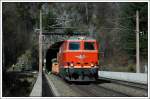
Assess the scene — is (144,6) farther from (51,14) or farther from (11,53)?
(11,53)

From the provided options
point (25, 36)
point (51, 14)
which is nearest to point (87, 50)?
point (25, 36)

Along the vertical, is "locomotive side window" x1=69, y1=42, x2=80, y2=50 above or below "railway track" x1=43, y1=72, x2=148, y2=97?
above

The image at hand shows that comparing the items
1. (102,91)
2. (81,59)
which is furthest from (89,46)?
(102,91)

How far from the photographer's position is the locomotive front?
103 feet

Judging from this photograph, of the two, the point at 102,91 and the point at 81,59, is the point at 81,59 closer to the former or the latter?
the point at 81,59

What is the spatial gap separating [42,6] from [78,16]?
1243cm

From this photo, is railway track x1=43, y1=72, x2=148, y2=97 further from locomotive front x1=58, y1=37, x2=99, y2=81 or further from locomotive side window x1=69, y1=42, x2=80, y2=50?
locomotive side window x1=69, y1=42, x2=80, y2=50

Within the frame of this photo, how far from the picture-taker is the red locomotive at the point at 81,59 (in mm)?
31516

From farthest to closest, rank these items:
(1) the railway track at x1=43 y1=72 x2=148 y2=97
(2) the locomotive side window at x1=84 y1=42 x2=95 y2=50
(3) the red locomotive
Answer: (2) the locomotive side window at x1=84 y1=42 x2=95 y2=50, (3) the red locomotive, (1) the railway track at x1=43 y1=72 x2=148 y2=97

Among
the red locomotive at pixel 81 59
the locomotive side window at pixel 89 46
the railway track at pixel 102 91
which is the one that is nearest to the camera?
the railway track at pixel 102 91

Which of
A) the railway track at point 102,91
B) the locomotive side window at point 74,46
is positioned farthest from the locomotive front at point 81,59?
the railway track at point 102,91

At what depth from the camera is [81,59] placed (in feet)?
105

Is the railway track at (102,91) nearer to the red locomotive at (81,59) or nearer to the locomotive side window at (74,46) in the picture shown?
the red locomotive at (81,59)

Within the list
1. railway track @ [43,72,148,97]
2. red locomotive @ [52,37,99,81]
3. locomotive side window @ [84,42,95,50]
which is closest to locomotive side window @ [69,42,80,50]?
red locomotive @ [52,37,99,81]
